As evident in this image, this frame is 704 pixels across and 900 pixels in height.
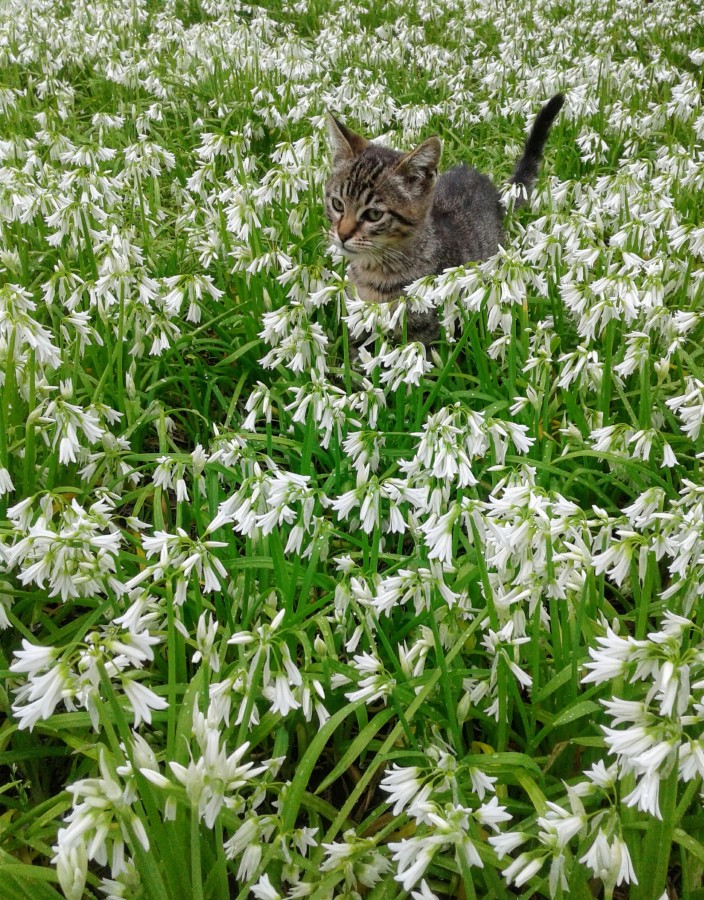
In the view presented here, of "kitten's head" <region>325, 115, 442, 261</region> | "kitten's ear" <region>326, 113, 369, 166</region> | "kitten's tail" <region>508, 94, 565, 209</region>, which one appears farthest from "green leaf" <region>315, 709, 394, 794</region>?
"kitten's tail" <region>508, 94, 565, 209</region>

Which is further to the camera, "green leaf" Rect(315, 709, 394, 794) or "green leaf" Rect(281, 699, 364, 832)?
"green leaf" Rect(315, 709, 394, 794)

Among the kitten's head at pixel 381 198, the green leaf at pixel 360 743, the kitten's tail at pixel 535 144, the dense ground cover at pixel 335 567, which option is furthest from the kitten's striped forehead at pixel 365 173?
the green leaf at pixel 360 743

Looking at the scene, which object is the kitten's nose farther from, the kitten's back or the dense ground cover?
the kitten's back

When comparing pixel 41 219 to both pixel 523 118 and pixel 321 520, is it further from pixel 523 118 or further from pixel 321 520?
pixel 523 118

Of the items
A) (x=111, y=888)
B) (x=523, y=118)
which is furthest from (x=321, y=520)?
(x=523, y=118)

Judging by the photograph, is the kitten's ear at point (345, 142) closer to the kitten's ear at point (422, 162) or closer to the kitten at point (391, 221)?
the kitten at point (391, 221)

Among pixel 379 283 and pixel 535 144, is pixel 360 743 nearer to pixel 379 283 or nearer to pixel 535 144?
pixel 379 283

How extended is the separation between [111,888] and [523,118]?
8.37 m

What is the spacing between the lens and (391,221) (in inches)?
203

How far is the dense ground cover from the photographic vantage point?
2055 millimetres

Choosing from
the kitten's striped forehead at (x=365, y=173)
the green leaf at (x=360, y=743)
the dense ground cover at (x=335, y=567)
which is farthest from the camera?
the kitten's striped forehead at (x=365, y=173)

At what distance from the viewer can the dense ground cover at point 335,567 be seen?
2055 millimetres

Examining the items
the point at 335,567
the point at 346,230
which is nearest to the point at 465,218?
the point at 346,230

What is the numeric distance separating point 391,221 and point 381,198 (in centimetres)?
16
